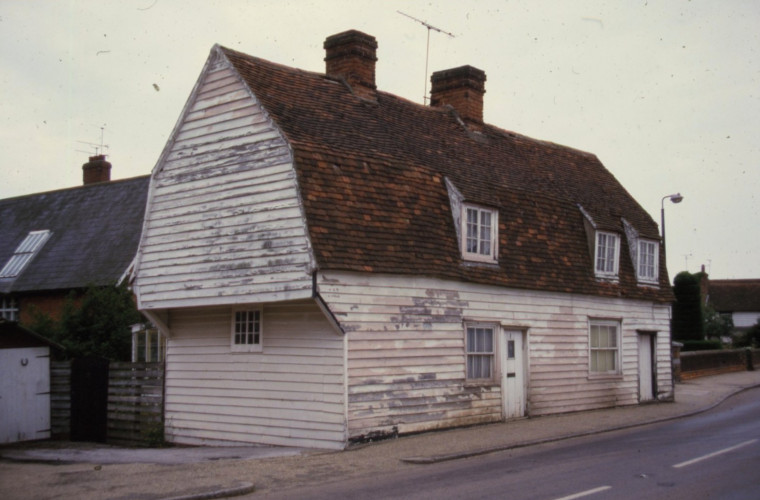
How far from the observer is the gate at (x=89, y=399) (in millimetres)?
18969

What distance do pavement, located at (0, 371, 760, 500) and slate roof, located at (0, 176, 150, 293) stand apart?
1012cm

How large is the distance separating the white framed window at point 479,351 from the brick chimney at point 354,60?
6.29 m

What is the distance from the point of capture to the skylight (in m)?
29.7

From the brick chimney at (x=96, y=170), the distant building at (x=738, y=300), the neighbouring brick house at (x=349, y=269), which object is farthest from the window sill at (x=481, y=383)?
the distant building at (x=738, y=300)

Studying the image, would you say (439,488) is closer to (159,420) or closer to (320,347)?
(320,347)

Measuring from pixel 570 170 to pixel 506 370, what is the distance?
26.5 ft

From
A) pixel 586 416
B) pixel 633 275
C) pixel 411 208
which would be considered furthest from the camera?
pixel 633 275

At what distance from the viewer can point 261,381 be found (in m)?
16.0

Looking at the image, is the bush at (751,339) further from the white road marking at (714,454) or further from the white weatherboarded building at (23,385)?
the white weatherboarded building at (23,385)

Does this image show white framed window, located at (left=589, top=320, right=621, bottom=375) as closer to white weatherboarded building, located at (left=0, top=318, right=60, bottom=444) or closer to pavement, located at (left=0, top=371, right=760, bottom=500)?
pavement, located at (left=0, top=371, right=760, bottom=500)

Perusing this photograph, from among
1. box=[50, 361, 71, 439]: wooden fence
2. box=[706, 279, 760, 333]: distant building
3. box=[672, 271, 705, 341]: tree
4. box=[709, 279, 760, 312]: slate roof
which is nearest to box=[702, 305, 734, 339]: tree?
box=[706, 279, 760, 333]: distant building

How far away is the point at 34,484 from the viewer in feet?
37.7

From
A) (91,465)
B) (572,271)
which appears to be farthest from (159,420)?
(572,271)

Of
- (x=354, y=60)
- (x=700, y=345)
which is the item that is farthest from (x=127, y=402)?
(x=700, y=345)
